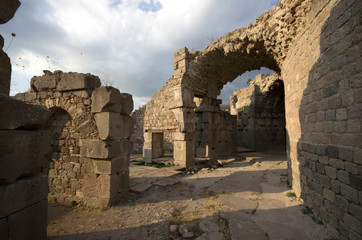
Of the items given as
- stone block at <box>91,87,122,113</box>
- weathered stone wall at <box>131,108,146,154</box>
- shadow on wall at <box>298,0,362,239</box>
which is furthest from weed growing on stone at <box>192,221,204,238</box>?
weathered stone wall at <box>131,108,146,154</box>

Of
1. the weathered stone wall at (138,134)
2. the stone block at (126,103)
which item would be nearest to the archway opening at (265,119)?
the weathered stone wall at (138,134)

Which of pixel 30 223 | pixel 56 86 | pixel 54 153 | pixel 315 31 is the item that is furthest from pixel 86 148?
pixel 315 31

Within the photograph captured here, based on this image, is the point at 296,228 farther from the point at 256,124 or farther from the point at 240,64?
the point at 256,124

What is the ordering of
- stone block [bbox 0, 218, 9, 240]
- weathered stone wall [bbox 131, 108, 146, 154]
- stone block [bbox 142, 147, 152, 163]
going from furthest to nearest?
weathered stone wall [bbox 131, 108, 146, 154]
stone block [bbox 142, 147, 152, 163]
stone block [bbox 0, 218, 9, 240]

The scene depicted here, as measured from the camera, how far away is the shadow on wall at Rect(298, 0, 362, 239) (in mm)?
2438

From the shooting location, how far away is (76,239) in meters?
2.80

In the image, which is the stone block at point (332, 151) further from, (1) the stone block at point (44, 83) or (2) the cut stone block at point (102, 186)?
(1) the stone block at point (44, 83)

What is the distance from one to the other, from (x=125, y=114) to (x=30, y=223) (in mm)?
2981

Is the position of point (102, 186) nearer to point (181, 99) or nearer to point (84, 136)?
point (84, 136)

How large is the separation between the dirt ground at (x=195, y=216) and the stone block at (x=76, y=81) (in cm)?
279

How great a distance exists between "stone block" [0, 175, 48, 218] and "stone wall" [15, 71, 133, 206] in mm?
1854

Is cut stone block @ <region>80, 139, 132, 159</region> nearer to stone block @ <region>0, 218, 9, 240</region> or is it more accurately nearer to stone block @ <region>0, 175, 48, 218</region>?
stone block @ <region>0, 175, 48, 218</region>

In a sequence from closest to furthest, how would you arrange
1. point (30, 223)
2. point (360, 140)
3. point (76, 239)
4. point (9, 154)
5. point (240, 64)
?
point (9, 154) → point (30, 223) → point (360, 140) → point (76, 239) → point (240, 64)

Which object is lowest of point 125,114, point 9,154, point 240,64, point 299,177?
point 299,177
